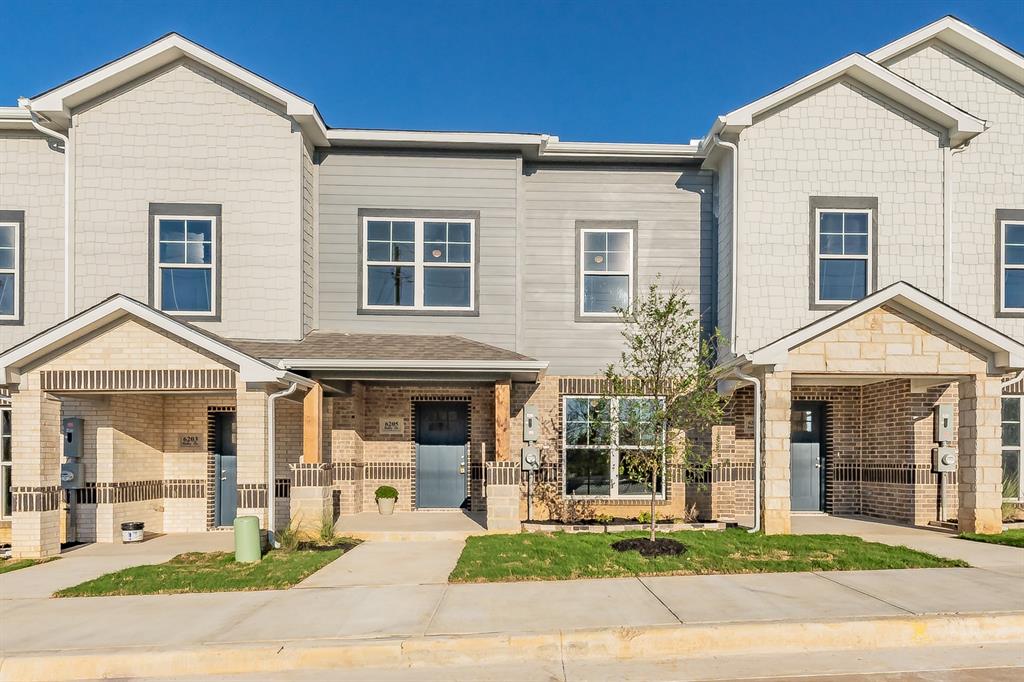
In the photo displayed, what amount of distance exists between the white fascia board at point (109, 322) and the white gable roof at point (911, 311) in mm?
7567

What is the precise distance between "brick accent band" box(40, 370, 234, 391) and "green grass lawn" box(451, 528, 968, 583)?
4736 millimetres

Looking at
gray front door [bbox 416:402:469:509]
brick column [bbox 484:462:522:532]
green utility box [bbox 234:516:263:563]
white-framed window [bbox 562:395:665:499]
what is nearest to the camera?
green utility box [bbox 234:516:263:563]

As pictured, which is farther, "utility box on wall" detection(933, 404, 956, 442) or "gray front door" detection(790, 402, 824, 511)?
"gray front door" detection(790, 402, 824, 511)

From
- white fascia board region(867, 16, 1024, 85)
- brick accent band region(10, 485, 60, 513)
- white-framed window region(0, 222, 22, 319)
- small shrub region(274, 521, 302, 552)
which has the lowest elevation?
small shrub region(274, 521, 302, 552)

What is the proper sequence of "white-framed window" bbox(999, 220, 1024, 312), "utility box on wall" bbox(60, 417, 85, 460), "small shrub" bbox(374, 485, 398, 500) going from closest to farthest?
"utility box on wall" bbox(60, 417, 85, 460) < "white-framed window" bbox(999, 220, 1024, 312) < "small shrub" bbox(374, 485, 398, 500)

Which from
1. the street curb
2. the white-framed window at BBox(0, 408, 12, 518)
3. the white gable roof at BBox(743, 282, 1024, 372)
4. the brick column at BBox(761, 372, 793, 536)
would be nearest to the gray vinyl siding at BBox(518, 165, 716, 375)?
the white gable roof at BBox(743, 282, 1024, 372)

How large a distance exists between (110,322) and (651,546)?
28.4 ft

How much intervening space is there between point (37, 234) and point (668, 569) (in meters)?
12.4

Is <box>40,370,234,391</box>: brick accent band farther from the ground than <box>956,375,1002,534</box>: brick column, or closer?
farther from the ground

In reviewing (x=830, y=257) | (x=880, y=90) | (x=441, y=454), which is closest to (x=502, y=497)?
(x=441, y=454)

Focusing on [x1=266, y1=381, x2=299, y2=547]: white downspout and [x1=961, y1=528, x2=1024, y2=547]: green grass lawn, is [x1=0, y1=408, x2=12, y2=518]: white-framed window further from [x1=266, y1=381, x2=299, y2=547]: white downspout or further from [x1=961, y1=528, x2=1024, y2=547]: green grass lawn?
[x1=961, y1=528, x2=1024, y2=547]: green grass lawn

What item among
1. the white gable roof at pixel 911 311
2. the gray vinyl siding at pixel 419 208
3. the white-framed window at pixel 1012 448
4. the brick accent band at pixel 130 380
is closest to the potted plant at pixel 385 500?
the gray vinyl siding at pixel 419 208

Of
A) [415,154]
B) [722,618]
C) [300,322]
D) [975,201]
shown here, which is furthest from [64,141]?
[975,201]

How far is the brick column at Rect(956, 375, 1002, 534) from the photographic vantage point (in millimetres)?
11672
